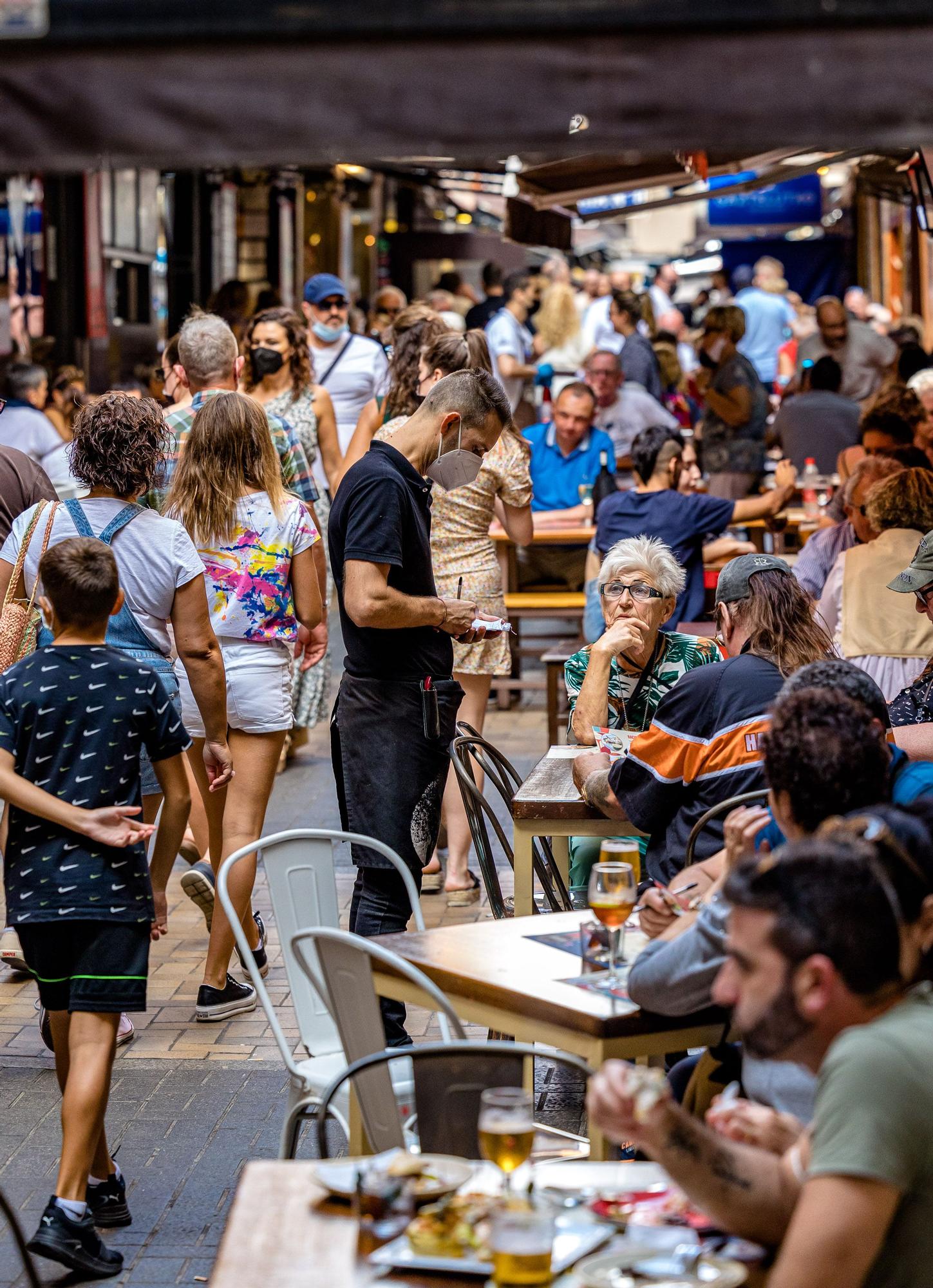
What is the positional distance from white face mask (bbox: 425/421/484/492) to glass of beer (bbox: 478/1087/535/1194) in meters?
2.75

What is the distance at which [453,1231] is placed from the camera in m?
2.39

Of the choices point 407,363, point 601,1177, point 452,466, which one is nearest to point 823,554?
point 407,363

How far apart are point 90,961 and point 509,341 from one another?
11.7 meters

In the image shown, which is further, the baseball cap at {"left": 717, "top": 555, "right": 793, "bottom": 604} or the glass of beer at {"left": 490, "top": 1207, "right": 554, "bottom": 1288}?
the baseball cap at {"left": 717, "top": 555, "right": 793, "bottom": 604}

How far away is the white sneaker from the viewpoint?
6047mm

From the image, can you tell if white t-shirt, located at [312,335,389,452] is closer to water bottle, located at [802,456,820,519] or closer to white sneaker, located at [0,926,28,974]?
water bottle, located at [802,456,820,519]

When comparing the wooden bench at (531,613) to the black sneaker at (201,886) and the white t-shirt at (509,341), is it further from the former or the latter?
the white t-shirt at (509,341)

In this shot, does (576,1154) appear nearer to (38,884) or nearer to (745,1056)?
(745,1056)

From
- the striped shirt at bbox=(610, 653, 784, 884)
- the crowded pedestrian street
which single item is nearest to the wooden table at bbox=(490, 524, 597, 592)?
the crowded pedestrian street

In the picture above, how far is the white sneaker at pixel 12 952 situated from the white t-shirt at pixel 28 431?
16.1 ft

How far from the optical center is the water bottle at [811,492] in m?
10.4

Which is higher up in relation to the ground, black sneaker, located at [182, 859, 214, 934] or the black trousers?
the black trousers

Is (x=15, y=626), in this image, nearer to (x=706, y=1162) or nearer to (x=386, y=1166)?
(x=386, y=1166)

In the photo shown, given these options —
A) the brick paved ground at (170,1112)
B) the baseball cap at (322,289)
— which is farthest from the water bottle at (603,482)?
the brick paved ground at (170,1112)
